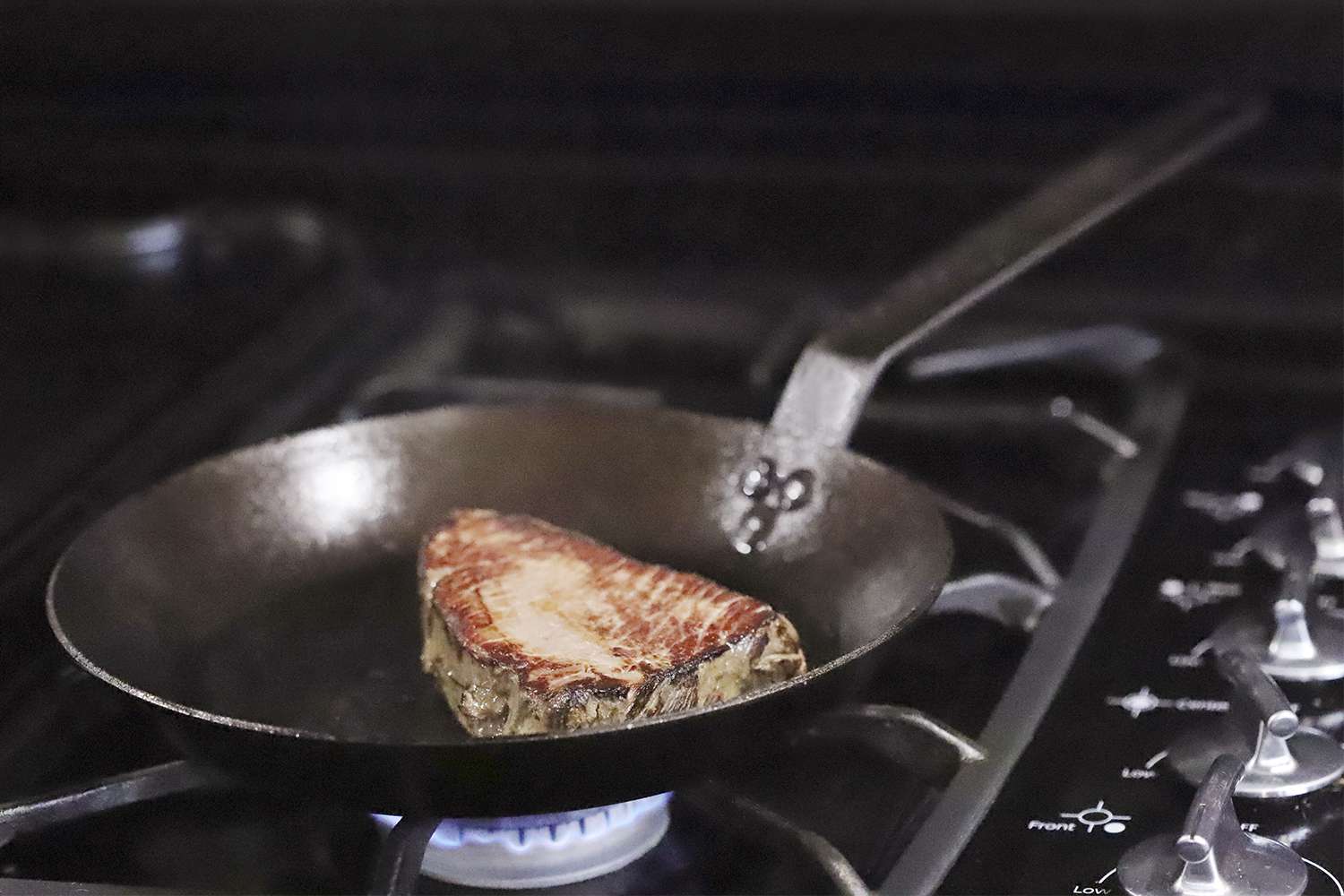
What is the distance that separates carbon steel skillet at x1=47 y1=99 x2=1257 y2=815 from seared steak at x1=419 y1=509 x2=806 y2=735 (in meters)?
0.04

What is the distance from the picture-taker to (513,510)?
103 cm

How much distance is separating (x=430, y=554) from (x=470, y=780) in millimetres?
268

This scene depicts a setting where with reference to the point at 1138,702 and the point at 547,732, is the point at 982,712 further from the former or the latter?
the point at 547,732

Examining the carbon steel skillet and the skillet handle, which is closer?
the carbon steel skillet

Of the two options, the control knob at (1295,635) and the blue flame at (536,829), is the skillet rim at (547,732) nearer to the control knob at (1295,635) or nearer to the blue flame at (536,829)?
the blue flame at (536,829)

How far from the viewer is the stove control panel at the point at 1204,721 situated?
68 cm

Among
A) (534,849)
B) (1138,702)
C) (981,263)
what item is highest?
(981,263)

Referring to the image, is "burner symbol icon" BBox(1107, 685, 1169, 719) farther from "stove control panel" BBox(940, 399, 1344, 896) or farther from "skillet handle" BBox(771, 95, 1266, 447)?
"skillet handle" BBox(771, 95, 1266, 447)

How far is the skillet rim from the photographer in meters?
0.64

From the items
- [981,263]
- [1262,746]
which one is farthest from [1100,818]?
[981,263]

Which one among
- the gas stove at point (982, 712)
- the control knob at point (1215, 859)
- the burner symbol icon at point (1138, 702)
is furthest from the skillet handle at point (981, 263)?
the control knob at point (1215, 859)

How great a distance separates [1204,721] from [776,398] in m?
0.45

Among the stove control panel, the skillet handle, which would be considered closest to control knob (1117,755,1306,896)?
the stove control panel

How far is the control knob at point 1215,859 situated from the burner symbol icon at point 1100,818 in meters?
0.03
